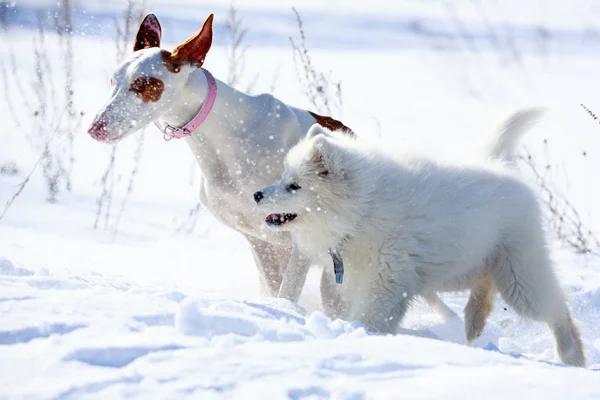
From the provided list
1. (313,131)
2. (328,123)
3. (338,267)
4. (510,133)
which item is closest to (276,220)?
(338,267)

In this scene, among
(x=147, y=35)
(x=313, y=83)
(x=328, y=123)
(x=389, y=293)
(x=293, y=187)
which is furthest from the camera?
(x=313, y=83)

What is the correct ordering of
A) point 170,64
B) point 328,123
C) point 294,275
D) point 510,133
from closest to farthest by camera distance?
point 170,64 < point 294,275 < point 510,133 < point 328,123

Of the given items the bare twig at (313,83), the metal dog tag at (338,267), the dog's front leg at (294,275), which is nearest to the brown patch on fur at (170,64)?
the dog's front leg at (294,275)

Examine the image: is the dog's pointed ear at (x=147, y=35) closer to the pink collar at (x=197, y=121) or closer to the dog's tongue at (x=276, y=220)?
the pink collar at (x=197, y=121)

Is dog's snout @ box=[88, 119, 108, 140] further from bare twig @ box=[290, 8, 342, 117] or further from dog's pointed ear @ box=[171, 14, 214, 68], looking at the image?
bare twig @ box=[290, 8, 342, 117]

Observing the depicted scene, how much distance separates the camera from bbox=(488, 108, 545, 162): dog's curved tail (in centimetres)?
500

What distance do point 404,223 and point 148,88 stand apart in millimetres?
1727

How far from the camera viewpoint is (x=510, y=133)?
5098 mm

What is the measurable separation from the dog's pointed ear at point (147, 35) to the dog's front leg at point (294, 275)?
5.41 ft

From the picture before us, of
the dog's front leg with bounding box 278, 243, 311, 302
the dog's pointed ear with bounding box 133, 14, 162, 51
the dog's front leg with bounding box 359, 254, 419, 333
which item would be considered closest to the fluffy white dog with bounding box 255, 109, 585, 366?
the dog's front leg with bounding box 359, 254, 419, 333

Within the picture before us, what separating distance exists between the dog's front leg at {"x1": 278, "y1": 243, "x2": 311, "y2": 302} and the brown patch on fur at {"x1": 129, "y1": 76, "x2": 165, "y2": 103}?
1.22 metres

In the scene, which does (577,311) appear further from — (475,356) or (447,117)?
(447,117)

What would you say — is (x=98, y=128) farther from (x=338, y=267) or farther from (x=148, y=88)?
(x=338, y=267)

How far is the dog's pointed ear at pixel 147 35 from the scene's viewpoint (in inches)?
208
